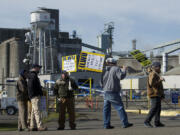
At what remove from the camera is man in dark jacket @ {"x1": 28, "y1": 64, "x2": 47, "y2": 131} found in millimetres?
10164

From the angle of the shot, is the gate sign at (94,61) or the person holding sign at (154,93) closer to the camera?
the person holding sign at (154,93)

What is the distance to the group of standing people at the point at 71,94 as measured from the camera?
9891mm

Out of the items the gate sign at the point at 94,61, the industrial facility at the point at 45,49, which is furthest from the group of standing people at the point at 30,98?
the industrial facility at the point at 45,49

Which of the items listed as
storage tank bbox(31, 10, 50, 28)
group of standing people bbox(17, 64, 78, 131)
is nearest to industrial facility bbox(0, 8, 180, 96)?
storage tank bbox(31, 10, 50, 28)

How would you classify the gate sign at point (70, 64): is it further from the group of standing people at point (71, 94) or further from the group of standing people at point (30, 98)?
the group of standing people at point (30, 98)

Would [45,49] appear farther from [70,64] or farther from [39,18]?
[70,64]

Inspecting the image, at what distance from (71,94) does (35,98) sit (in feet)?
3.50

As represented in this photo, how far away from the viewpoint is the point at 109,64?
10.0 metres

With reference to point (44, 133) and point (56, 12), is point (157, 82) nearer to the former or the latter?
point (44, 133)

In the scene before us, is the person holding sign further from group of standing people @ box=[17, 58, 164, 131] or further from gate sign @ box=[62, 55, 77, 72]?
gate sign @ box=[62, 55, 77, 72]

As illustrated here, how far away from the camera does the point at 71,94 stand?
10789 mm

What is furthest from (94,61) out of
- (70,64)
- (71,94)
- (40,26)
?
(40,26)

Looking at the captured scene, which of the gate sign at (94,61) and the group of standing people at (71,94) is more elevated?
the gate sign at (94,61)

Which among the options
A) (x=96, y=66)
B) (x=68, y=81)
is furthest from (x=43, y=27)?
(x=68, y=81)
